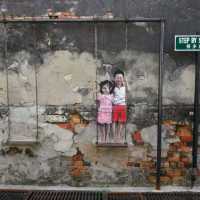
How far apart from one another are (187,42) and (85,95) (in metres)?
1.70

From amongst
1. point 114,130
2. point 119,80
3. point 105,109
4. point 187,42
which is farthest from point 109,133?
point 187,42

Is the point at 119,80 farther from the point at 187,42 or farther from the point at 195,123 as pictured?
the point at 195,123

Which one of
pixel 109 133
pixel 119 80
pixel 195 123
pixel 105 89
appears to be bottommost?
pixel 109 133

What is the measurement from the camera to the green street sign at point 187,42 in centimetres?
456

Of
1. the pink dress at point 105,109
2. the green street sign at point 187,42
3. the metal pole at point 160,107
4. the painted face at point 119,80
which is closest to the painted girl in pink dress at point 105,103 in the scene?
the pink dress at point 105,109

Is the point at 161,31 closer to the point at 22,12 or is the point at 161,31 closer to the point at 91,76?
the point at 91,76

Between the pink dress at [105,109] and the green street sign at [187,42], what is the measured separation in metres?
1.27

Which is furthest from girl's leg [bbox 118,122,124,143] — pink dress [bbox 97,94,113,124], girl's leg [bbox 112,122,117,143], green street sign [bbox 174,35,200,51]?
green street sign [bbox 174,35,200,51]

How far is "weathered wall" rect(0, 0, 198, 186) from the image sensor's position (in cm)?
477

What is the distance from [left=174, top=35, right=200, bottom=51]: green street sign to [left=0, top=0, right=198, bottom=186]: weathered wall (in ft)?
0.66

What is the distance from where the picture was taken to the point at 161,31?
4.66 meters

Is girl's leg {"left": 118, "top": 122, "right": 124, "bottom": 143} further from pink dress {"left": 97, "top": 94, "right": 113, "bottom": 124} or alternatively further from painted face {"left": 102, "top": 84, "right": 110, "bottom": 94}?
painted face {"left": 102, "top": 84, "right": 110, "bottom": 94}

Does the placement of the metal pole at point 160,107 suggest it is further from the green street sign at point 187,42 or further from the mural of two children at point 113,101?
the mural of two children at point 113,101

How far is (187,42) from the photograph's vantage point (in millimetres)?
4562
